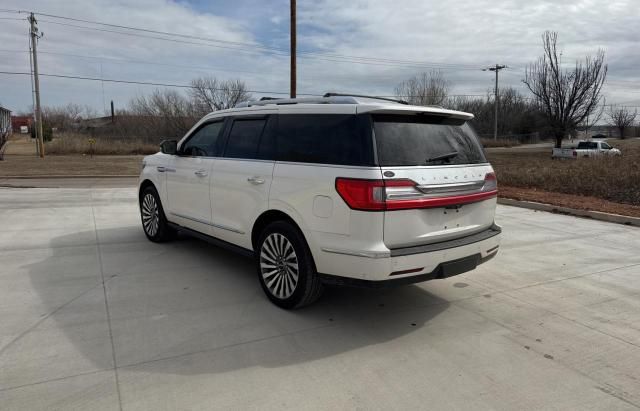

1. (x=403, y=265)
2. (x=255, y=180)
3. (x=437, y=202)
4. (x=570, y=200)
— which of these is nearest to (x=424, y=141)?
(x=437, y=202)

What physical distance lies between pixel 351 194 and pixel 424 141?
89 cm

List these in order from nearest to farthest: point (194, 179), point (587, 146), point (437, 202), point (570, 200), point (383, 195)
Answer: point (383, 195) → point (437, 202) → point (194, 179) → point (570, 200) → point (587, 146)

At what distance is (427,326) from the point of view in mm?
4035

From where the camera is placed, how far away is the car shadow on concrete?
344 cm

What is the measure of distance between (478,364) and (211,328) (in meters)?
2.10

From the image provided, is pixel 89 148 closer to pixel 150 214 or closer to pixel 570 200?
pixel 150 214

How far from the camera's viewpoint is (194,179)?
552cm

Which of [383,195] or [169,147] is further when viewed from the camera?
[169,147]

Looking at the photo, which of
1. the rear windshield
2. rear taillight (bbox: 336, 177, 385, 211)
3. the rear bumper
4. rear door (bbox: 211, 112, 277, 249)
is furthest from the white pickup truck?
rear taillight (bbox: 336, 177, 385, 211)

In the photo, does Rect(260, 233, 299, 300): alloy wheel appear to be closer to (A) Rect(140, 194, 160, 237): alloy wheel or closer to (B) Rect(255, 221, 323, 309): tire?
(B) Rect(255, 221, 323, 309): tire

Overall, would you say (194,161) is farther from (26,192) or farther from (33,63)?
(33,63)

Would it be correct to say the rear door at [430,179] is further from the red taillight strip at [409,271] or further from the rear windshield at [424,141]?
the red taillight strip at [409,271]

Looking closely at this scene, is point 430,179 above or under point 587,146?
under

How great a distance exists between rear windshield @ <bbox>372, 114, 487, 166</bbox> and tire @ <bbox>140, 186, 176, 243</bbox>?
12.4ft
